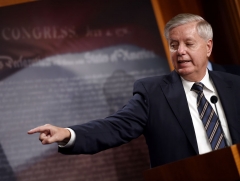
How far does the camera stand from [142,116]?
8.41 feet

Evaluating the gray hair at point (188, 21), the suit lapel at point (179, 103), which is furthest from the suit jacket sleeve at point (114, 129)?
the gray hair at point (188, 21)

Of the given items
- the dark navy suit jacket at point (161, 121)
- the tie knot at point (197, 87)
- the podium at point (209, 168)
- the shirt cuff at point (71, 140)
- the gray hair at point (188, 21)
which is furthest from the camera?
the gray hair at point (188, 21)

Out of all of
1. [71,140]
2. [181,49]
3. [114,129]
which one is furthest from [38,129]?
[181,49]

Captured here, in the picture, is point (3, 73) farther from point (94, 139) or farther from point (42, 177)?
point (94, 139)

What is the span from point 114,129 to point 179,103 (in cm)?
39

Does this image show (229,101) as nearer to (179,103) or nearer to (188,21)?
(179,103)

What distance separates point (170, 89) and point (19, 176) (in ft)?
4.22

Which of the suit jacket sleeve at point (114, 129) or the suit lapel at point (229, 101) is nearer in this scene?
the suit jacket sleeve at point (114, 129)

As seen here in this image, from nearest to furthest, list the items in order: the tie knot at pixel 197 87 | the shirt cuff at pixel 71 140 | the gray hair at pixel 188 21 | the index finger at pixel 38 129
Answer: the index finger at pixel 38 129
the shirt cuff at pixel 71 140
the tie knot at pixel 197 87
the gray hair at pixel 188 21

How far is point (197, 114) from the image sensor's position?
8.20 feet

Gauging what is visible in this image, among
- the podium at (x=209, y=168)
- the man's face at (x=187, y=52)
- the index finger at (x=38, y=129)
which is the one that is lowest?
the podium at (x=209, y=168)

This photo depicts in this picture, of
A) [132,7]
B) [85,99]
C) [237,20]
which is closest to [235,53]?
[237,20]

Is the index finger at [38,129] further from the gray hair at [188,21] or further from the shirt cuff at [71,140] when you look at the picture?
the gray hair at [188,21]

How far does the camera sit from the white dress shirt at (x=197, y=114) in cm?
242
